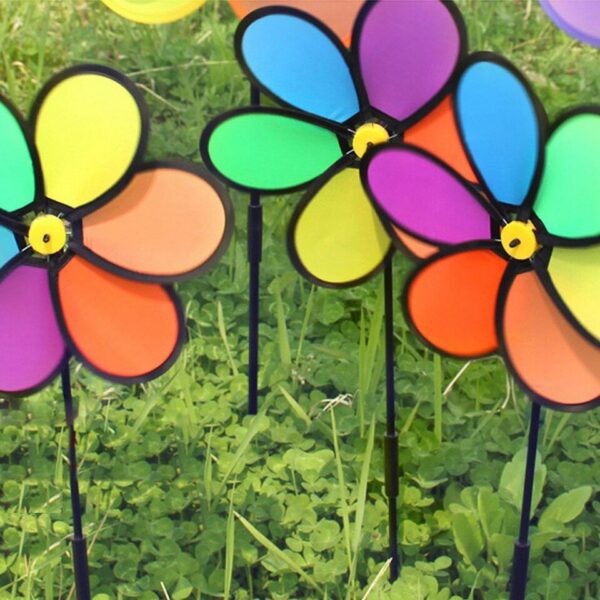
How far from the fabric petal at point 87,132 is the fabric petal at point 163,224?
0.07 feet

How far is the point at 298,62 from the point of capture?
3.43 ft

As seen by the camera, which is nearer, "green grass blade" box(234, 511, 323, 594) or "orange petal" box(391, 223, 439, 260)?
"orange petal" box(391, 223, 439, 260)

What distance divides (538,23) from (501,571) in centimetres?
131

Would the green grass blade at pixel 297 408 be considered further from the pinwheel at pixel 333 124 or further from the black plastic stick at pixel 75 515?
the black plastic stick at pixel 75 515

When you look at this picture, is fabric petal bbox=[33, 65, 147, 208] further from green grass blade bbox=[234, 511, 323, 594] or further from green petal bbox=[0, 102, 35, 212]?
green grass blade bbox=[234, 511, 323, 594]

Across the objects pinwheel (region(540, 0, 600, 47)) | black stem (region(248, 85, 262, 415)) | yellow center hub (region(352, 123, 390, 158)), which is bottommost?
black stem (region(248, 85, 262, 415))

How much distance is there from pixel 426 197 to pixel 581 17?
0.24 meters

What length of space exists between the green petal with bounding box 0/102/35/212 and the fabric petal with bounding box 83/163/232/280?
0.19 feet

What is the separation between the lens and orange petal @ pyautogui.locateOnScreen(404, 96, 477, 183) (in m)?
0.98

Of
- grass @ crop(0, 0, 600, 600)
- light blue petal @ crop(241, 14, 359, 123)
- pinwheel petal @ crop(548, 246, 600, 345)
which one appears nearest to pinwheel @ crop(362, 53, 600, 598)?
pinwheel petal @ crop(548, 246, 600, 345)

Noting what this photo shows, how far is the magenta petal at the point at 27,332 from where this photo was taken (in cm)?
95

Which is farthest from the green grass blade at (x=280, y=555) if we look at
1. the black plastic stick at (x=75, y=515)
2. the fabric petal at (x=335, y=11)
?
the fabric petal at (x=335, y=11)

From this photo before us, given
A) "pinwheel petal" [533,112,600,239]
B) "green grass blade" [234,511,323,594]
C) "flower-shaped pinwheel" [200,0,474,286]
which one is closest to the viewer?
"pinwheel petal" [533,112,600,239]

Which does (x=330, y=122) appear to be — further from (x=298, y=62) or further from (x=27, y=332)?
(x=27, y=332)
